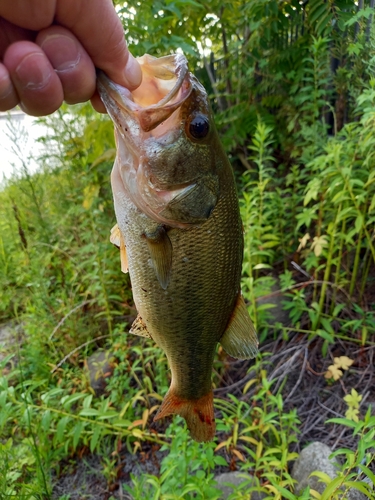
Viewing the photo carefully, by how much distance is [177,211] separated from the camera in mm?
1191

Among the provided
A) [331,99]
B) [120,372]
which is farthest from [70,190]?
[331,99]

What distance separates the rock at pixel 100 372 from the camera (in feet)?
8.69

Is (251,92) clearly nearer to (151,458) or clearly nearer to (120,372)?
(120,372)

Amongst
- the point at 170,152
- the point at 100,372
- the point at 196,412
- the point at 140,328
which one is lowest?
the point at 100,372

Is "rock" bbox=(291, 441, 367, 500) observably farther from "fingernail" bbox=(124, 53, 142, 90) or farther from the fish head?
"fingernail" bbox=(124, 53, 142, 90)

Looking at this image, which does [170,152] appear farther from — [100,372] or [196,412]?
[100,372]

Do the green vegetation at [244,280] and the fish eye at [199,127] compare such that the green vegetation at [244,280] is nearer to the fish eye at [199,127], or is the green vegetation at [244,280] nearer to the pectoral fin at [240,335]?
the pectoral fin at [240,335]

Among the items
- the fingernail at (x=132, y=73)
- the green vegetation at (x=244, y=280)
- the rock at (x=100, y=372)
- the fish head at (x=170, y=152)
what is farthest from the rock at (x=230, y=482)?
the fingernail at (x=132, y=73)

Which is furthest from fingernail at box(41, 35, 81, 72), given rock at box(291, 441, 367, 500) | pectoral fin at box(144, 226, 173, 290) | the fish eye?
rock at box(291, 441, 367, 500)

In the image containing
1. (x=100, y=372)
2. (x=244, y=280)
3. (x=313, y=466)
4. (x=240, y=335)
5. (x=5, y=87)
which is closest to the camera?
(x=5, y=87)

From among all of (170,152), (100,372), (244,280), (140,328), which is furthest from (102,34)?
(100,372)

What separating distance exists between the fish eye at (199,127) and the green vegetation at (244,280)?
43.9 inches

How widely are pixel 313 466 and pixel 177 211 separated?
1.59m

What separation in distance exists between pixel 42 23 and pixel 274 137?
349 centimetres
